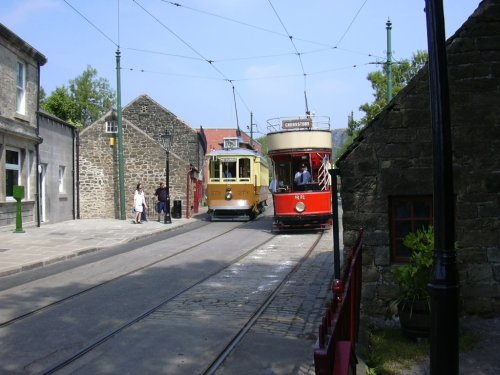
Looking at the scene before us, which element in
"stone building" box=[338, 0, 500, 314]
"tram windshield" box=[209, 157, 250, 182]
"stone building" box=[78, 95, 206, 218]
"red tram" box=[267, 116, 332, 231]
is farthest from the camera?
"stone building" box=[78, 95, 206, 218]

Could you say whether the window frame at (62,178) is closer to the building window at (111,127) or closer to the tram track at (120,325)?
the building window at (111,127)

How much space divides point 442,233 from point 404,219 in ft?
12.7

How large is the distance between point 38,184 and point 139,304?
14.5 m

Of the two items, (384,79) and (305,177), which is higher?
(384,79)

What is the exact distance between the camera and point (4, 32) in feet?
59.8

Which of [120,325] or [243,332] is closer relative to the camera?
[243,332]

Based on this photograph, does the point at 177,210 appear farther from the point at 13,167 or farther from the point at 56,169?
the point at 13,167

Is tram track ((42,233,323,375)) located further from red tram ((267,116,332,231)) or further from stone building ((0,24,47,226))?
stone building ((0,24,47,226))

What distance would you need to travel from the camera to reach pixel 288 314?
7555 mm

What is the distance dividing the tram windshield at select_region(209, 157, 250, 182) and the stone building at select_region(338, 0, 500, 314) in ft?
59.1

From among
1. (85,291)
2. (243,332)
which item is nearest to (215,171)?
(85,291)

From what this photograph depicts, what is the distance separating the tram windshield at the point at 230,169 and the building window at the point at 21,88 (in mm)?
8714

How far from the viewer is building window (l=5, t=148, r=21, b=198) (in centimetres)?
1920

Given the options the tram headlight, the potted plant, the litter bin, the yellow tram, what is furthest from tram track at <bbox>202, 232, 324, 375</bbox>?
the litter bin
